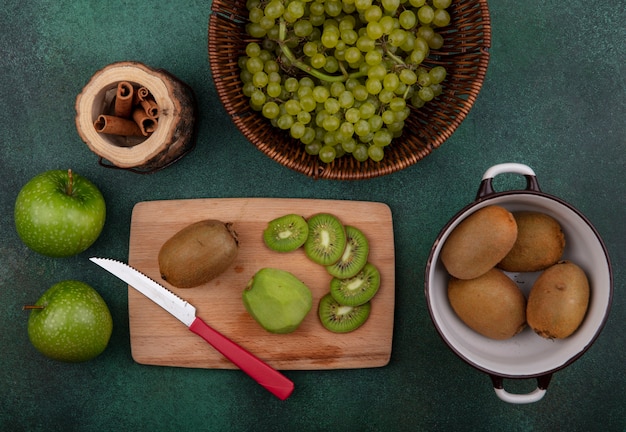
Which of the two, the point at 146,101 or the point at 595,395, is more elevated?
the point at 146,101

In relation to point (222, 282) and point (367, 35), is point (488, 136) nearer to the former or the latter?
point (367, 35)

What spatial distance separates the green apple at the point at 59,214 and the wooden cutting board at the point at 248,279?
10 cm

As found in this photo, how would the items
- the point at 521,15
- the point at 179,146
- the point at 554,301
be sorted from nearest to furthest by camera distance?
the point at 554,301 → the point at 179,146 → the point at 521,15

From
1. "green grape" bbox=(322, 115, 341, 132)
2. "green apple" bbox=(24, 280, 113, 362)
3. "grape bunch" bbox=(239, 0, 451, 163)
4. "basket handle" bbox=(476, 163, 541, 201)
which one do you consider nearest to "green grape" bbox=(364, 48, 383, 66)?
"grape bunch" bbox=(239, 0, 451, 163)

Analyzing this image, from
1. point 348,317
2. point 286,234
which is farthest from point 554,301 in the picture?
point 286,234

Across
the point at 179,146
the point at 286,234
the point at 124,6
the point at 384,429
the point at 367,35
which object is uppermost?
the point at 367,35

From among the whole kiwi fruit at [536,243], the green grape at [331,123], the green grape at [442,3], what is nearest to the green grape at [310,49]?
the green grape at [331,123]

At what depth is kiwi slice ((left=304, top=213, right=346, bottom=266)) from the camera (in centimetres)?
101

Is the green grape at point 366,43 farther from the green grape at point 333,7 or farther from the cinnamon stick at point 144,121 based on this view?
the cinnamon stick at point 144,121

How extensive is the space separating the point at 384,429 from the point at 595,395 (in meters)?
0.43

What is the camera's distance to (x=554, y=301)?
807 millimetres

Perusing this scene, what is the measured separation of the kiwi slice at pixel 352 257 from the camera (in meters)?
1.01

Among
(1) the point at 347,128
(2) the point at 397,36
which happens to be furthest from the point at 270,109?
(2) the point at 397,36

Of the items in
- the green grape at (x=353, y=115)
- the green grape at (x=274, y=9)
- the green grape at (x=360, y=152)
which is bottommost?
the green grape at (x=360, y=152)
